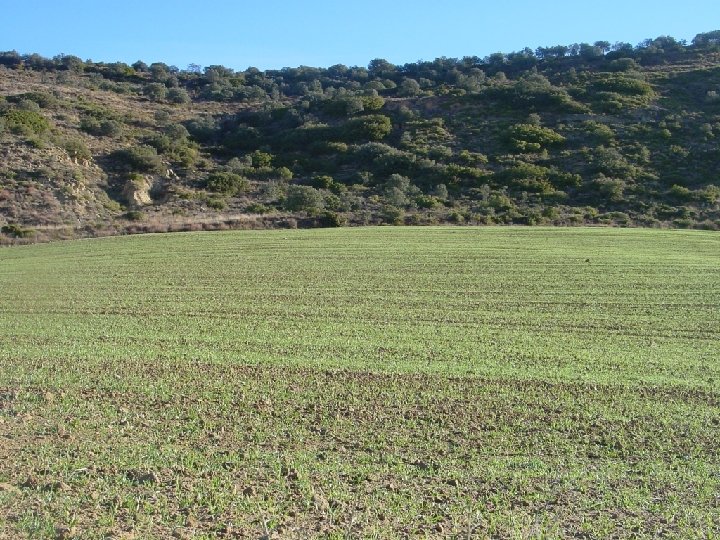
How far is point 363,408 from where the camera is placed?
922 cm

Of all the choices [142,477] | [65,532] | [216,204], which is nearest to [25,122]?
[216,204]

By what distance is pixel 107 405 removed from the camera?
9219mm

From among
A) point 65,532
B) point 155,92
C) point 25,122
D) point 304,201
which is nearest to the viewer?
point 65,532

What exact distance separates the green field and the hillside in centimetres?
1973

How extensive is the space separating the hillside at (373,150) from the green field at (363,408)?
19.7 metres

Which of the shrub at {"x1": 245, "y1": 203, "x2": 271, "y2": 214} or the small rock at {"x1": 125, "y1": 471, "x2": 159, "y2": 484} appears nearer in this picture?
the small rock at {"x1": 125, "y1": 471, "x2": 159, "y2": 484}

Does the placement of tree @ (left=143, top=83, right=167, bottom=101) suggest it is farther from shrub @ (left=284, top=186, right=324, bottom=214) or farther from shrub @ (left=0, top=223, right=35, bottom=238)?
shrub @ (left=0, top=223, right=35, bottom=238)

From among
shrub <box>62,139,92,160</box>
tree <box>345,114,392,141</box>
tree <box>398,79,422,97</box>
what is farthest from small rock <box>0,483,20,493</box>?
tree <box>398,79,422,97</box>

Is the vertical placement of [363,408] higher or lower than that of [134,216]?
higher

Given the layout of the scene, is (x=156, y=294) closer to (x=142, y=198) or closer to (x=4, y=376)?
(x=4, y=376)

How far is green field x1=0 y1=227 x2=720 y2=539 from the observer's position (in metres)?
6.28

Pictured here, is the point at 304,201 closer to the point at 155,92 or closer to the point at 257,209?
the point at 257,209

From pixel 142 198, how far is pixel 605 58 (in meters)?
52.4

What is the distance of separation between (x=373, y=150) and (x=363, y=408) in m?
44.7
